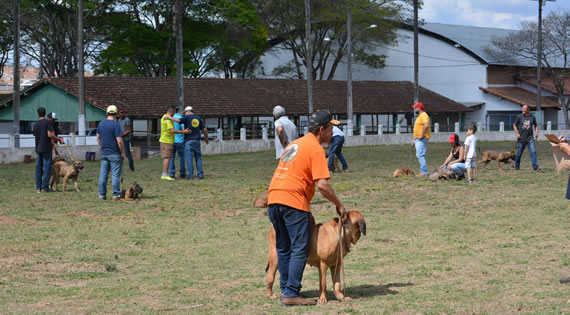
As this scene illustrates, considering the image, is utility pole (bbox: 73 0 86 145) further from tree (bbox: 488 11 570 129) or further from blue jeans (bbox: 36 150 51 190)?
tree (bbox: 488 11 570 129)

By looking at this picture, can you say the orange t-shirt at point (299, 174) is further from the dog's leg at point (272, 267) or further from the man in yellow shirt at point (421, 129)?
the man in yellow shirt at point (421, 129)

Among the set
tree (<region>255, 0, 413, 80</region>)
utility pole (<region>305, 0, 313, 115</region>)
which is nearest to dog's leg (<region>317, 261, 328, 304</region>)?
utility pole (<region>305, 0, 313, 115</region>)

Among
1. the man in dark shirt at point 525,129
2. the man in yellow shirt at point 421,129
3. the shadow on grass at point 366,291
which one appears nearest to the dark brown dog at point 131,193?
the man in yellow shirt at point 421,129

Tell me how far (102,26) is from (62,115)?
1108 centimetres

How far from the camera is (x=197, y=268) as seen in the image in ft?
27.9

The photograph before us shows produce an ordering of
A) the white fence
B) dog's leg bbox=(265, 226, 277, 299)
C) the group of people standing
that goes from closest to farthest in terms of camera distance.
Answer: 1. dog's leg bbox=(265, 226, 277, 299)
2. the group of people standing
3. the white fence

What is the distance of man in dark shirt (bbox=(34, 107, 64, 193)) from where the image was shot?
15.4 m

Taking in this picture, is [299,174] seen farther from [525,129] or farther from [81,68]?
[81,68]

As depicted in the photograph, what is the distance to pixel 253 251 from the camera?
376 inches

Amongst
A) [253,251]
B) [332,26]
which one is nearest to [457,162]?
[253,251]

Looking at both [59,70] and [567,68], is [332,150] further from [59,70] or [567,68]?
[567,68]

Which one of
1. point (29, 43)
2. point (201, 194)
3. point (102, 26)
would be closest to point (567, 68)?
point (102, 26)

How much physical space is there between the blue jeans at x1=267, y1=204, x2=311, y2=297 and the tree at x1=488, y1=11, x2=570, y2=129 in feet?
191

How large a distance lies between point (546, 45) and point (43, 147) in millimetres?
55174
